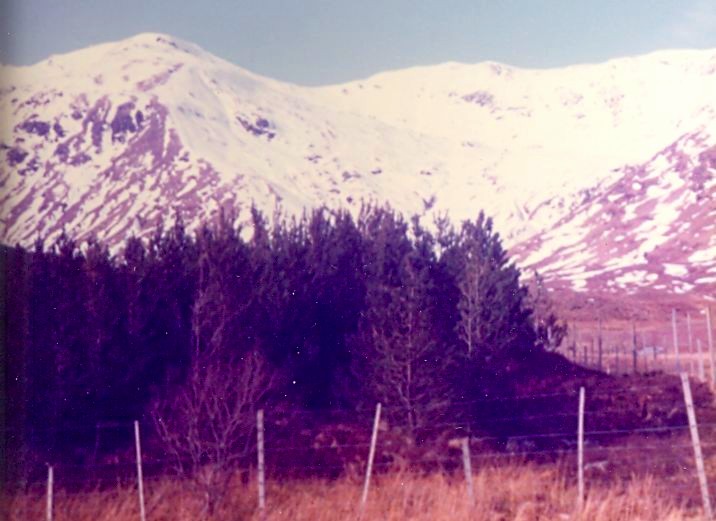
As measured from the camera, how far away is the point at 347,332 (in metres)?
24.7

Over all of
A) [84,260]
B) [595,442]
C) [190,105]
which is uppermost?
[190,105]

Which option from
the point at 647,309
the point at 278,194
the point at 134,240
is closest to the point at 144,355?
the point at 134,240

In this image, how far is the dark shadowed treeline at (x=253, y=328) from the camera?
1830cm

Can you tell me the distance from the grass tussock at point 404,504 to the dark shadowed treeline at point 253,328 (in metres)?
3.02

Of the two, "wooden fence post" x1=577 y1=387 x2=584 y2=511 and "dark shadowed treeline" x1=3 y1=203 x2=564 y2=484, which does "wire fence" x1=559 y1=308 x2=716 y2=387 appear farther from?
"wooden fence post" x1=577 y1=387 x2=584 y2=511

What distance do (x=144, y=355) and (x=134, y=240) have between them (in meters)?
6.13

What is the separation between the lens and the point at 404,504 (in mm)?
9859

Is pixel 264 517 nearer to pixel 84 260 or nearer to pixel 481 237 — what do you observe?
pixel 84 260

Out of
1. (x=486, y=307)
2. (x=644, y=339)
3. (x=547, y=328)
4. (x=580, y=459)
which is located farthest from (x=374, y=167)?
(x=580, y=459)

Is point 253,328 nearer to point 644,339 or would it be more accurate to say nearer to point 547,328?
point 547,328

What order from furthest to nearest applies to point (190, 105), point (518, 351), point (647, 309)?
point (190, 105), point (647, 309), point (518, 351)

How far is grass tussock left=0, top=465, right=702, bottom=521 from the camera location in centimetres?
945

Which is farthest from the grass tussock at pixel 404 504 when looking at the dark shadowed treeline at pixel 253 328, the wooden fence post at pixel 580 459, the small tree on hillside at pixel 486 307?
the small tree on hillside at pixel 486 307

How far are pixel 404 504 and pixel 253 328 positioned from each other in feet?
41.7
